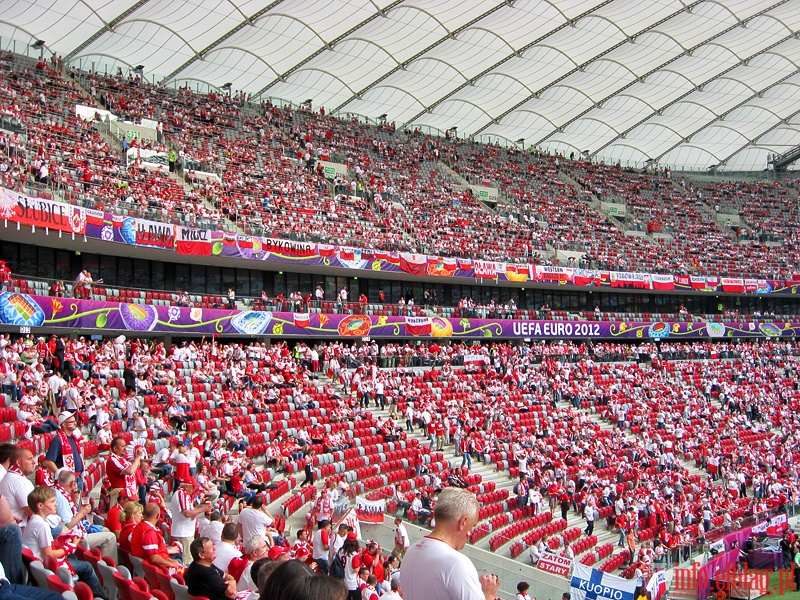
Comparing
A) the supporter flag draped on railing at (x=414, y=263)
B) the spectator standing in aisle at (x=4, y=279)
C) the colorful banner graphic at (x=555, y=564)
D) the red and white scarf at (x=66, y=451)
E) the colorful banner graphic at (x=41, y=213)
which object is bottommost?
the colorful banner graphic at (x=555, y=564)

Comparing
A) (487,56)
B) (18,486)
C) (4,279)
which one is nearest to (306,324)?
(4,279)

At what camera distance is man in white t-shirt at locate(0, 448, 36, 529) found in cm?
794

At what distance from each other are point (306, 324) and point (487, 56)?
24.2 meters

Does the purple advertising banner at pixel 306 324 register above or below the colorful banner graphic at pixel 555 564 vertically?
above

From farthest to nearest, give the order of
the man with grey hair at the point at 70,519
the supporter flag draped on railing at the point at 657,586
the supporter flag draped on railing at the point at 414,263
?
1. the supporter flag draped on railing at the point at 414,263
2. the supporter flag draped on railing at the point at 657,586
3. the man with grey hair at the point at 70,519

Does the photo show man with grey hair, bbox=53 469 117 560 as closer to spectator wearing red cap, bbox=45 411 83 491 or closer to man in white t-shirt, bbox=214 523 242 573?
man in white t-shirt, bbox=214 523 242 573

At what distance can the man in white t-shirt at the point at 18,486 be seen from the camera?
26.1 feet

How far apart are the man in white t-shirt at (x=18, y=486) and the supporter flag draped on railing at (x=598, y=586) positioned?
11931 millimetres

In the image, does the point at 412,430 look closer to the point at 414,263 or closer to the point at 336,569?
the point at 414,263

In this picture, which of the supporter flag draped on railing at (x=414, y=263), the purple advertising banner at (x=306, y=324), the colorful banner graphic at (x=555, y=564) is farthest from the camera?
the supporter flag draped on railing at (x=414, y=263)

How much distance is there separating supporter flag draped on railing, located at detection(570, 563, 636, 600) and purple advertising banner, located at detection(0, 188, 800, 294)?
20461mm

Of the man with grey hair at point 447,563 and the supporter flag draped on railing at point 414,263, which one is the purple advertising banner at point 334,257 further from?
the man with grey hair at point 447,563

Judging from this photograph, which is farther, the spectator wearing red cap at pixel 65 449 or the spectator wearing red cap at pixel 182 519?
the spectator wearing red cap at pixel 65 449

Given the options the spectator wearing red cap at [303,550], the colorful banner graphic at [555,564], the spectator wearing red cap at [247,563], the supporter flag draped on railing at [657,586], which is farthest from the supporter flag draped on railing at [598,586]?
the spectator wearing red cap at [247,563]
